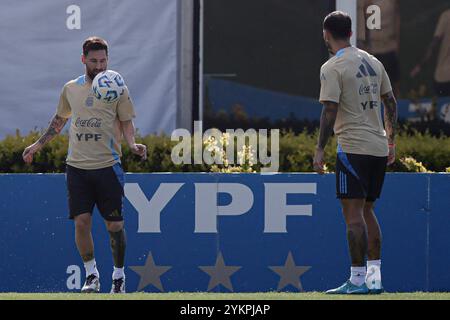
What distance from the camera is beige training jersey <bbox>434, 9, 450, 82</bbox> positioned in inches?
586

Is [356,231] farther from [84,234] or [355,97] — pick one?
[84,234]

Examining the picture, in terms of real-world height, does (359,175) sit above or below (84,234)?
above

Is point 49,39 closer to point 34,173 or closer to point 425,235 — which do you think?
point 34,173

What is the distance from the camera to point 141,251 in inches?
465

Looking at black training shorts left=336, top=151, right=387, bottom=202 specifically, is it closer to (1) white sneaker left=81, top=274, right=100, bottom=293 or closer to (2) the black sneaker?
(2) the black sneaker

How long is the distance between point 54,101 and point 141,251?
3791mm

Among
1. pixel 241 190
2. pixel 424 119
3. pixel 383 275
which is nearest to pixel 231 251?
pixel 241 190

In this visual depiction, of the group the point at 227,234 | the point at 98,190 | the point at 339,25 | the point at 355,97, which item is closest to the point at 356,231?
the point at 355,97

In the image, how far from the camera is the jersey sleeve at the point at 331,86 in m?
9.40

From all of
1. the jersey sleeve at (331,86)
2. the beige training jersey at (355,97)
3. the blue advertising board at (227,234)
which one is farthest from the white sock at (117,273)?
the jersey sleeve at (331,86)

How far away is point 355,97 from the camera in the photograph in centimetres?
950

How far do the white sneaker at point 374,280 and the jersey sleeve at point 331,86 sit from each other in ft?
4.10

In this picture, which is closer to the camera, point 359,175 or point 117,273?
point 359,175

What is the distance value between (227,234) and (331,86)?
2.76m
